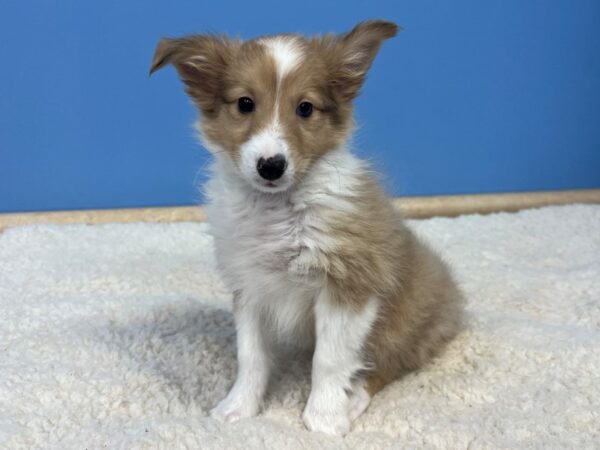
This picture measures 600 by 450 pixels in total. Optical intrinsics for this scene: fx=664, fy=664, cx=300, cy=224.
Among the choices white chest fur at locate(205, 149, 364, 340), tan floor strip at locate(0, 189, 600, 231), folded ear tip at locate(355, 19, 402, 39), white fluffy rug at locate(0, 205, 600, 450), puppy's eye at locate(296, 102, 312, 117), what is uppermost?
folded ear tip at locate(355, 19, 402, 39)

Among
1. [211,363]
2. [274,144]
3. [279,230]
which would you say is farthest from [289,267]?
[211,363]

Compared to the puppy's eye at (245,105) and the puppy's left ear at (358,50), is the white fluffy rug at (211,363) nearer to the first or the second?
the puppy's eye at (245,105)

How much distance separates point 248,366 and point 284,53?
3.70ft

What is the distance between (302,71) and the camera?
7.23 ft

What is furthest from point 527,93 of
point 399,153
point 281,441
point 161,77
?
point 281,441

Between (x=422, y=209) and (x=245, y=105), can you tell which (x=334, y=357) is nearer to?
(x=245, y=105)

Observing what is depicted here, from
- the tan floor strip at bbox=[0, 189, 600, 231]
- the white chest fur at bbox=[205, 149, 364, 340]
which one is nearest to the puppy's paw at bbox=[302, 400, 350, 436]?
the white chest fur at bbox=[205, 149, 364, 340]

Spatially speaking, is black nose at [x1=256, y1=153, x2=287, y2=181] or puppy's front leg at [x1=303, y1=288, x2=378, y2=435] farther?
puppy's front leg at [x1=303, y1=288, x2=378, y2=435]

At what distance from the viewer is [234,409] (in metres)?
2.38

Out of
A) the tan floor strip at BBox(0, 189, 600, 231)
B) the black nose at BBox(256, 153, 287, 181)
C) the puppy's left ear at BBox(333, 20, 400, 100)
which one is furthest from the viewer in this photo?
the tan floor strip at BBox(0, 189, 600, 231)

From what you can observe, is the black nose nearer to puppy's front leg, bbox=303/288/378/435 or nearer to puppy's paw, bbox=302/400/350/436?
puppy's front leg, bbox=303/288/378/435

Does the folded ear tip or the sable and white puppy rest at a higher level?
the folded ear tip

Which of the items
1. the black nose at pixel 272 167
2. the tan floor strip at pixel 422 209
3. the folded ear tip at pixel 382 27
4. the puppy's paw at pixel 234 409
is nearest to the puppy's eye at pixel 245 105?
the black nose at pixel 272 167

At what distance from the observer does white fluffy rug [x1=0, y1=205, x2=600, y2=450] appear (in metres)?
2.19
